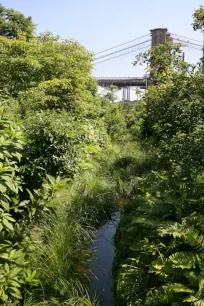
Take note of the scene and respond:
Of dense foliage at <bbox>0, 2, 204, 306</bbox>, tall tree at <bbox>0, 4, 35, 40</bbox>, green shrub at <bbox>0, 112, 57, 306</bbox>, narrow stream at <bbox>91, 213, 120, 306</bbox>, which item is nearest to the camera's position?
green shrub at <bbox>0, 112, 57, 306</bbox>

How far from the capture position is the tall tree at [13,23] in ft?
79.5

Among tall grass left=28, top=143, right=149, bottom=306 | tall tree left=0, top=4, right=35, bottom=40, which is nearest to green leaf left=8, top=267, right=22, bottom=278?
tall grass left=28, top=143, right=149, bottom=306

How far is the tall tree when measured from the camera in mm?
24219

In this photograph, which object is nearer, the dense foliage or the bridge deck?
the dense foliage

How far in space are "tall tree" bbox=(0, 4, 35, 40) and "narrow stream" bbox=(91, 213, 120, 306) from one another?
22.0 meters

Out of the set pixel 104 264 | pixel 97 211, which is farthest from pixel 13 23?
pixel 104 264

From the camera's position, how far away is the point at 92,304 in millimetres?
3404

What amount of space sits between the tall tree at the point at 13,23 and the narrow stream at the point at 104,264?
22.0 metres

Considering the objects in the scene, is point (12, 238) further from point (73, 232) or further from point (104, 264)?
point (104, 264)

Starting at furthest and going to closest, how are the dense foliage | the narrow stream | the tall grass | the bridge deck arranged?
the bridge deck, the narrow stream, the tall grass, the dense foliage

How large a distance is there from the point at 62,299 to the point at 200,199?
6.40 ft

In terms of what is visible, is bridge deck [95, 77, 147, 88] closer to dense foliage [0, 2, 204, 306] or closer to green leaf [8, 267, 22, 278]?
dense foliage [0, 2, 204, 306]

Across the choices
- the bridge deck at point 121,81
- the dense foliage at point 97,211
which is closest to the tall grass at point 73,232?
the dense foliage at point 97,211

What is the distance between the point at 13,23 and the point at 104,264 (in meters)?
24.4
